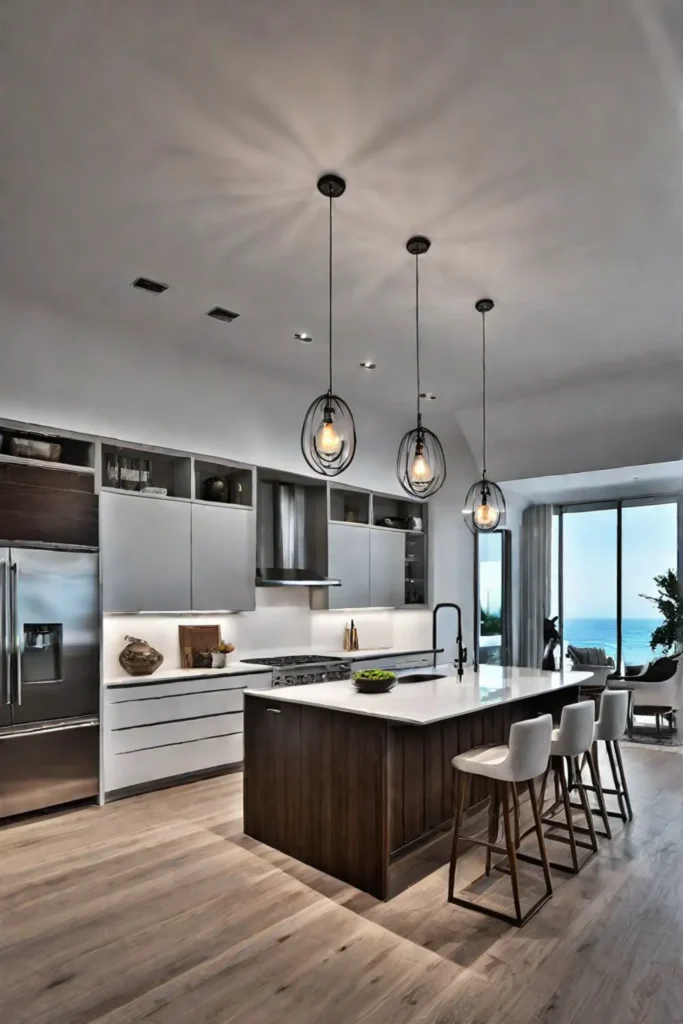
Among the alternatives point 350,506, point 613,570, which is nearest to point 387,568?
point 350,506

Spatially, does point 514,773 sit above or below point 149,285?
below

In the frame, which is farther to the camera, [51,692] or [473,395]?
[473,395]

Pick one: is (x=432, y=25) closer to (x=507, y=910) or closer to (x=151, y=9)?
(x=151, y=9)

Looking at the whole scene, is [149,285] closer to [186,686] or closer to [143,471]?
[143,471]

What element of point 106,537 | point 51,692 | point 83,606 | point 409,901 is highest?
point 106,537

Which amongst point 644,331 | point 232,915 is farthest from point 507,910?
point 644,331

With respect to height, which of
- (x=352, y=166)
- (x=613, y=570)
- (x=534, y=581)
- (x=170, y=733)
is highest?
(x=352, y=166)

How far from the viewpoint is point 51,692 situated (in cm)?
441

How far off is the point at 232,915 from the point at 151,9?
11.8 ft

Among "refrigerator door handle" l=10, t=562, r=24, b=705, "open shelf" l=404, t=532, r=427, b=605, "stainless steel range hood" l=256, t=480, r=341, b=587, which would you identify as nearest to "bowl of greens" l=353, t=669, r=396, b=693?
"refrigerator door handle" l=10, t=562, r=24, b=705

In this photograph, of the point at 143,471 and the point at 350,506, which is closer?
the point at 143,471

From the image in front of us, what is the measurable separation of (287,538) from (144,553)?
1680 millimetres

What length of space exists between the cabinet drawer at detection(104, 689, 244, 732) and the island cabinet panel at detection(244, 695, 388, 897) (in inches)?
47.2

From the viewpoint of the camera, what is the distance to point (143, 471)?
5285mm
